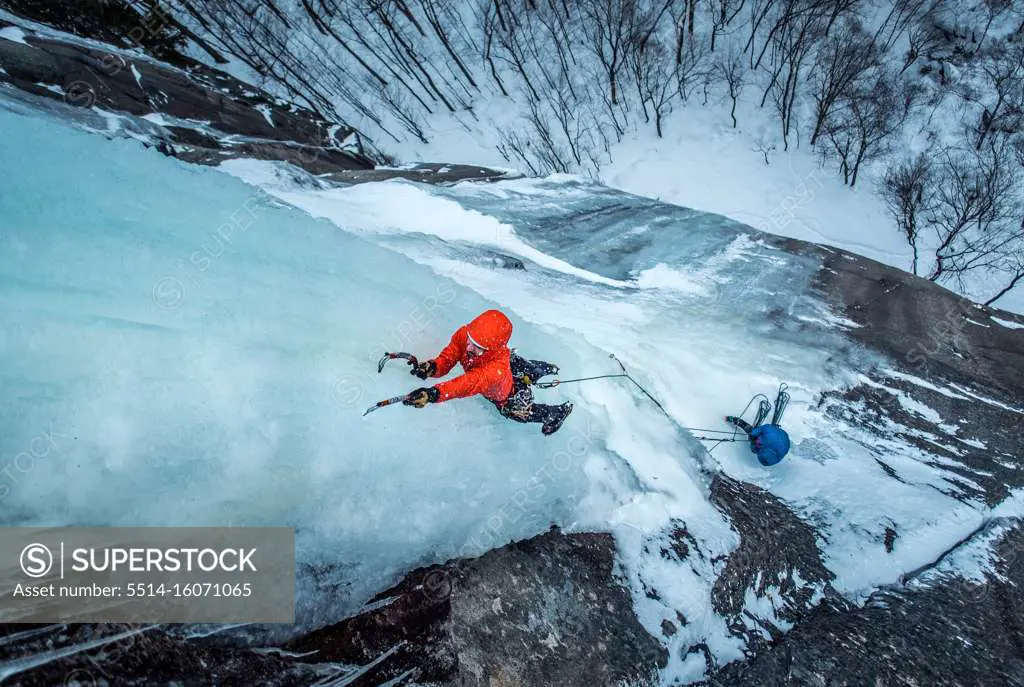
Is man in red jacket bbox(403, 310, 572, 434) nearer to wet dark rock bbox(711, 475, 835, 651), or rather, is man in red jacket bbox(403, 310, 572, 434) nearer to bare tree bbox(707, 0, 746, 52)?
wet dark rock bbox(711, 475, 835, 651)

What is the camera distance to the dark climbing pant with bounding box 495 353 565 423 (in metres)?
3.80

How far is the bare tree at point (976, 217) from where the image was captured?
39.8 ft

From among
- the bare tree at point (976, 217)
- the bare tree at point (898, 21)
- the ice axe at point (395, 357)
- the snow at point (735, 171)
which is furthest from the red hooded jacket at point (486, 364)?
the bare tree at point (898, 21)

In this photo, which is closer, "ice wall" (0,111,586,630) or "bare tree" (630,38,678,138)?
"ice wall" (0,111,586,630)

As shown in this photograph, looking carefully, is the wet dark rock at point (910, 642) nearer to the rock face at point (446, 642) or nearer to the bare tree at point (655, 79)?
the rock face at point (446, 642)

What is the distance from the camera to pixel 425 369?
3.66 m

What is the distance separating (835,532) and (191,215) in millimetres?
5803

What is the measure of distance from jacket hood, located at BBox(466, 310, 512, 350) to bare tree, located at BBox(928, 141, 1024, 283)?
1296cm

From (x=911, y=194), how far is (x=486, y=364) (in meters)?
13.8

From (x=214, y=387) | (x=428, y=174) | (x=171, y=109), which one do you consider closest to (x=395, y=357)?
(x=214, y=387)

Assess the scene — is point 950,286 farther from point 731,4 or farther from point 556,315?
point 556,315

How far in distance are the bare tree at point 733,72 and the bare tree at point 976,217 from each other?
547 cm

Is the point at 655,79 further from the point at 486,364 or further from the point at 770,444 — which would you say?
the point at 486,364

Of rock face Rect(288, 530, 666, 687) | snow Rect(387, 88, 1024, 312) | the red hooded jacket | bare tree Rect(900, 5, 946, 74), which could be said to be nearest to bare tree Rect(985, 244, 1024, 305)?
snow Rect(387, 88, 1024, 312)
